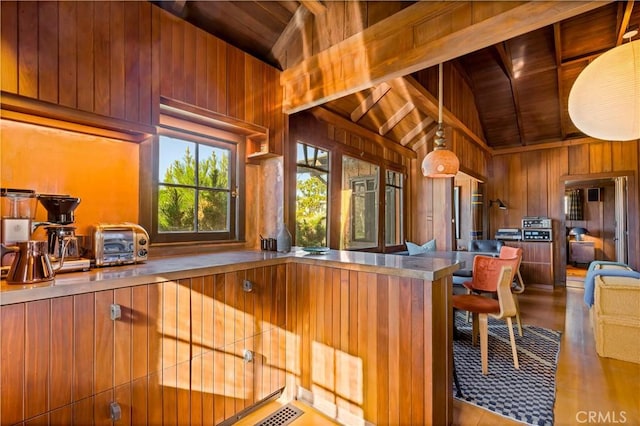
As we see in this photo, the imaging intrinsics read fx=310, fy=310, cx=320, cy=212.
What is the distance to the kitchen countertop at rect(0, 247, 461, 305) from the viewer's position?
1.25 meters

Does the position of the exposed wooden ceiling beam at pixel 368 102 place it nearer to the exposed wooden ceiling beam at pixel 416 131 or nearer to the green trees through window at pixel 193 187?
the exposed wooden ceiling beam at pixel 416 131

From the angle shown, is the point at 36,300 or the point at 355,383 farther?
the point at 355,383

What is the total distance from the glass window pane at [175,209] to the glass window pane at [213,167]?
0.52 ft

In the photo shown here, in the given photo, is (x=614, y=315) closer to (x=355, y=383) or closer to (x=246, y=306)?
(x=355, y=383)

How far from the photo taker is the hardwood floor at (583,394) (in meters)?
1.98

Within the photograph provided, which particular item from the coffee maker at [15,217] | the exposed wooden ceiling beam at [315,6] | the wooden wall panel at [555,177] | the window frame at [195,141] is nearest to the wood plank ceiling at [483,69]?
the exposed wooden ceiling beam at [315,6]

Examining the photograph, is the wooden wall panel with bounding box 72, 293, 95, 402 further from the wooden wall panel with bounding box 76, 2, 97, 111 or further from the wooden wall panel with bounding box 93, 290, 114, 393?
the wooden wall panel with bounding box 76, 2, 97, 111

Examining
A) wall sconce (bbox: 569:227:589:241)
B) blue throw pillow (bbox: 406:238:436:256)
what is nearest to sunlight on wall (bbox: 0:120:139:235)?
blue throw pillow (bbox: 406:238:436:256)

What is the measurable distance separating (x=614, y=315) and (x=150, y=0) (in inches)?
181

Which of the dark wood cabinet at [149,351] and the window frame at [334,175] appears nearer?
the dark wood cabinet at [149,351]

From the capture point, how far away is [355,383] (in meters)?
1.92

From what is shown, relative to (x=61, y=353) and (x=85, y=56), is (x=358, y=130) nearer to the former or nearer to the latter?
(x=85, y=56)

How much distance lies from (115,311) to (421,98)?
3597mm

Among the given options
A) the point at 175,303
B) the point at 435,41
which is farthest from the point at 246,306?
the point at 435,41
